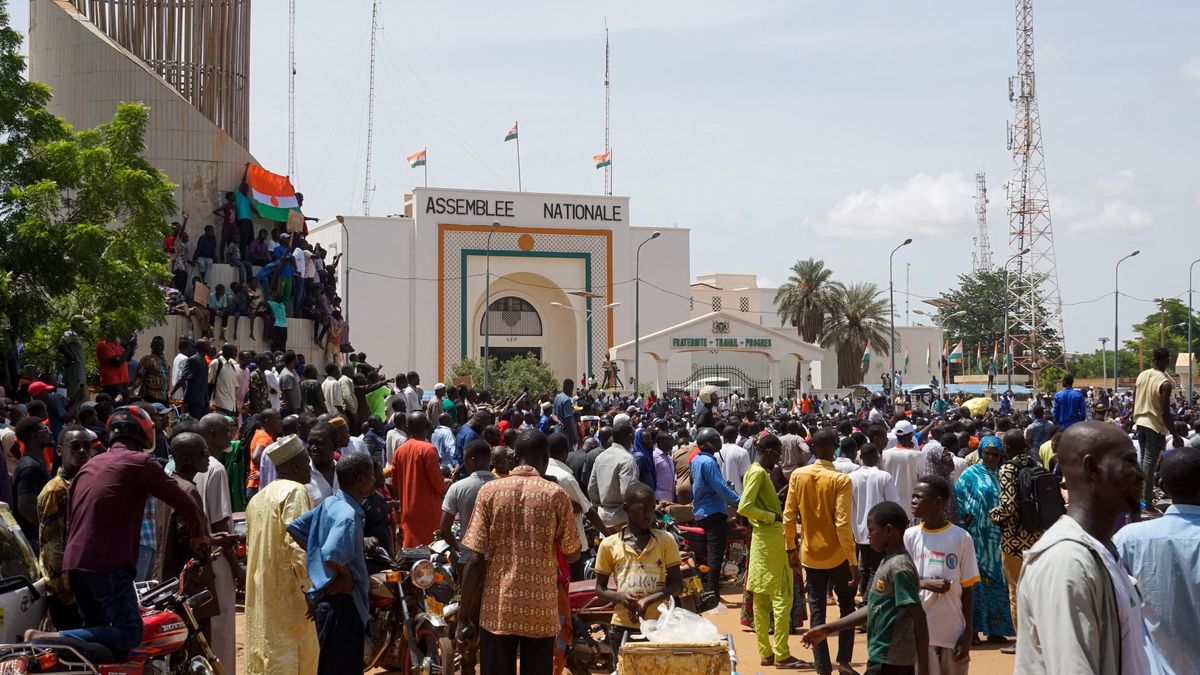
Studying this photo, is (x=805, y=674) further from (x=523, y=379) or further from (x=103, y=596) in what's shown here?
(x=523, y=379)

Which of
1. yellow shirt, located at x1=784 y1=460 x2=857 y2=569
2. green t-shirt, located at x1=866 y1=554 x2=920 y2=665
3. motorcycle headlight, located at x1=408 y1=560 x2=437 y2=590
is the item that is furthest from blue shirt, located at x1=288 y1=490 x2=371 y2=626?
yellow shirt, located at x1=784 y1=460 x2=857 y2=569

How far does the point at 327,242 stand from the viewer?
56125mm

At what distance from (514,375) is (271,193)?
24563 millimetres

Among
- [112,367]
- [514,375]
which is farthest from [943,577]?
[514,375]

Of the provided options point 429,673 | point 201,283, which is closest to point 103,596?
point 429,673

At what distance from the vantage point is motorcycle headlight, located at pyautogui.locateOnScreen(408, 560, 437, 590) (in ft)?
23.2

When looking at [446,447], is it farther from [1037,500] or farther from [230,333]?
[230,333]

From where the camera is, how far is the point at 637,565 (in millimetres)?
6777

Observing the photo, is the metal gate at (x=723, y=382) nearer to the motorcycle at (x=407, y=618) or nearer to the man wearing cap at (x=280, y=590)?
the motorcycle at (x=407, y=618)

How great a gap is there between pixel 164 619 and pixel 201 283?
16304 millimetres

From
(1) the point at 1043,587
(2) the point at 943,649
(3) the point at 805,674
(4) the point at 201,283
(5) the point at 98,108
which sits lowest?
(3) the point at 805,674

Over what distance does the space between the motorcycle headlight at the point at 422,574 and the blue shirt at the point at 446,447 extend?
5.93m

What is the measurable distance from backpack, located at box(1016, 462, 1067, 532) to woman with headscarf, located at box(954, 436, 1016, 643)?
2.62 feet

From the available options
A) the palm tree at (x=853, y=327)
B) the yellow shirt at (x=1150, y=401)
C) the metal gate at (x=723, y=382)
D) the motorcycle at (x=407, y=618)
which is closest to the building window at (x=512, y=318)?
the metal gate at (x=723, y=382)
